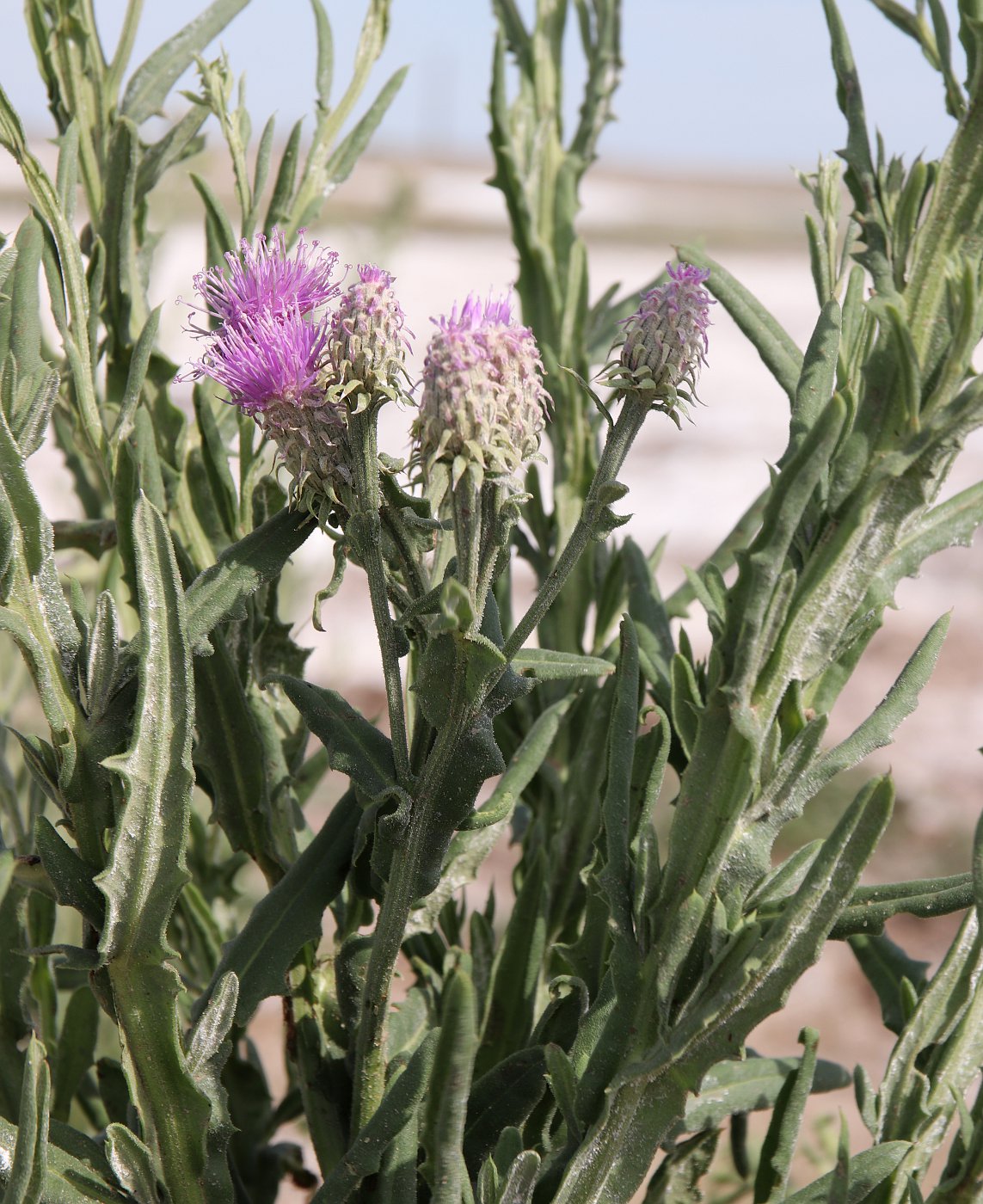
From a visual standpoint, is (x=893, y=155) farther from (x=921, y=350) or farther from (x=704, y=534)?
(x=704, y=534)

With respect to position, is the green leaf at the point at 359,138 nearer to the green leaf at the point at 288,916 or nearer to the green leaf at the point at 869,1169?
the green leaf at the point at 288,916

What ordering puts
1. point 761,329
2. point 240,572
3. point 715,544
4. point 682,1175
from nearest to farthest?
point 240,572
point 761,329
point 682,1175
point 715,544

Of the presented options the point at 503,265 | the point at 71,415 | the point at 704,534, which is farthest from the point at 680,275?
the point at 503,265

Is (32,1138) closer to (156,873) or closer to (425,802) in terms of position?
(156,873)

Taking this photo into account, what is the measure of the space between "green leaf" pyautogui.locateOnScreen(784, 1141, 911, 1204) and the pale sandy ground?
8.7 inches

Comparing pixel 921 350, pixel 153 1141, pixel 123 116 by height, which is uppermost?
pixel 123 116

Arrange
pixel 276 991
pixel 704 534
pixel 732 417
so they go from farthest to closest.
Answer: pixel 732 417, pixel 704 534, pixel 276 991

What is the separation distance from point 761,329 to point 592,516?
0.81 ft

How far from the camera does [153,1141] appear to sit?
0.69 metres

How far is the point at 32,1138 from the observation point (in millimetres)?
580

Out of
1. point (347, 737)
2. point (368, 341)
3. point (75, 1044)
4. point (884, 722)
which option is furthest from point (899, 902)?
point (75, 1044)

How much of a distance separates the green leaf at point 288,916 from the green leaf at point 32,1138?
4.9 inches

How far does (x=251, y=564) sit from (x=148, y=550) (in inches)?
2.6

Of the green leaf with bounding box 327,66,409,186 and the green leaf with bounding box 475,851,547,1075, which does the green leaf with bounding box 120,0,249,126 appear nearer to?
the green leaf with bounding box 327,66,409,186
